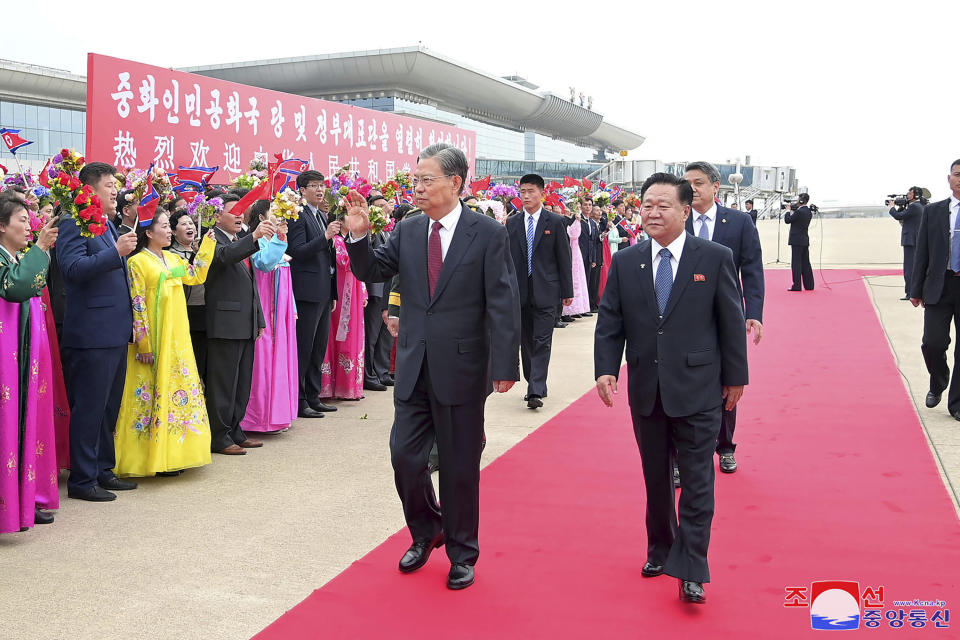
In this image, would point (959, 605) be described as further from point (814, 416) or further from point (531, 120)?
point (531, 120)

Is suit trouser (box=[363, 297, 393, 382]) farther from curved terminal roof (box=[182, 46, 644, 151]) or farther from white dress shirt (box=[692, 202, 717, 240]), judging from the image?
curved terminal roof (box=[182, 46, 644, 151])

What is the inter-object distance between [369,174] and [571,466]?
284 inches

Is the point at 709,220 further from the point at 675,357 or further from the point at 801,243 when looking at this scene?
the point at 801,243

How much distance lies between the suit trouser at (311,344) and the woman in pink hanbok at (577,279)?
18.2ft

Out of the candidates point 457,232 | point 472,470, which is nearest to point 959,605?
point 472,470

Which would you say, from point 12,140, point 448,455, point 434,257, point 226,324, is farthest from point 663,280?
point 12,140

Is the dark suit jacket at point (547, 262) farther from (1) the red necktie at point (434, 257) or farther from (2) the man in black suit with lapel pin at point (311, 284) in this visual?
(1) the red necktie at point (434, 257)

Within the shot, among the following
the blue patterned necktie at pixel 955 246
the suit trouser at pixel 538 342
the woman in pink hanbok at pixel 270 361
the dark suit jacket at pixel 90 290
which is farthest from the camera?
the suit trouser at pixel 538 342

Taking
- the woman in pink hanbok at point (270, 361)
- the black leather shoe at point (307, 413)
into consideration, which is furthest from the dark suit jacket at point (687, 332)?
the black leather shoe at point (307, 413)

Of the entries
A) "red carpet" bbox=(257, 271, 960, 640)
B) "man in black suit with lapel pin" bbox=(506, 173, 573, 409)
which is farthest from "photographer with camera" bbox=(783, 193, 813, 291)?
"man in black suit with lapel pin" bbox=(506, 173, 573, 409)

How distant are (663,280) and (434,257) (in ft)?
2.91

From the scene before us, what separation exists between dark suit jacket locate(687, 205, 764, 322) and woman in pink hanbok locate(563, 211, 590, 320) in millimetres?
6756

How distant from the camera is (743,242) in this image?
482 centimetres

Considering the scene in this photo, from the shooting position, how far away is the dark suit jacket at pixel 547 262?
6785mm
